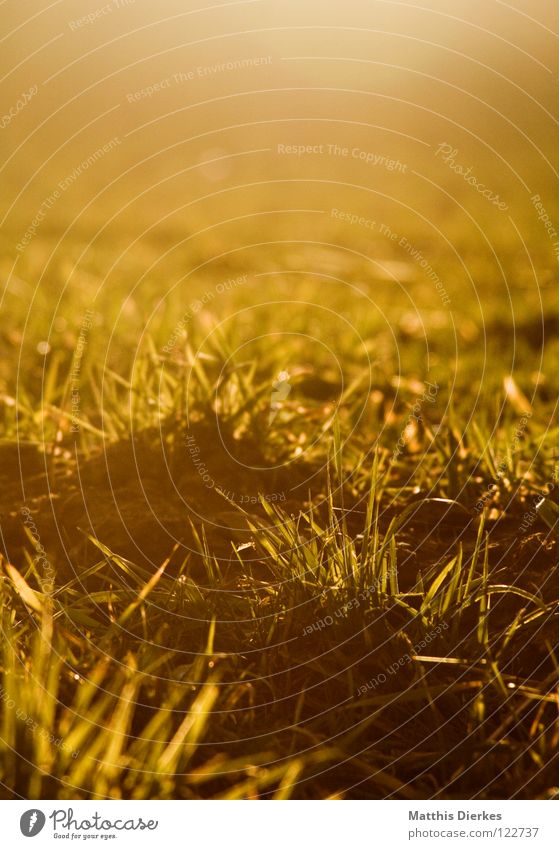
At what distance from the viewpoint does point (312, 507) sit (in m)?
1.69

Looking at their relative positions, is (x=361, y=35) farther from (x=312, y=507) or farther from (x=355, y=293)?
(x=312, y=507)
